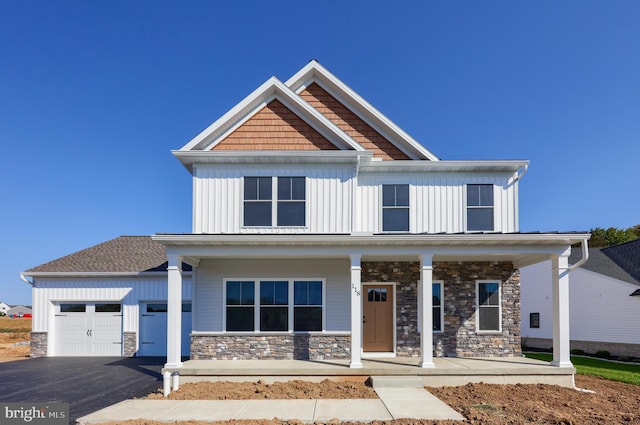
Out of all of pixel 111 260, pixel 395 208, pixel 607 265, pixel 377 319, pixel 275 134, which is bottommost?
pixel 377 319

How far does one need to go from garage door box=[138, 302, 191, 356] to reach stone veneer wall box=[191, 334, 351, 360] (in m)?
3.89

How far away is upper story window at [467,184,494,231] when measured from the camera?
13594mm

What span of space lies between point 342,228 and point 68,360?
10.9 m

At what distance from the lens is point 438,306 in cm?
1354

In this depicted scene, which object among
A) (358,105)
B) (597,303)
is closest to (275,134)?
(358,105)

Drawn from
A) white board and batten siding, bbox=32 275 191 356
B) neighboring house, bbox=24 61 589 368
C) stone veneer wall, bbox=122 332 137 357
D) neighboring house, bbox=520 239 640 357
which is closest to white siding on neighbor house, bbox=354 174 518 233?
neighboring house, bbox=24 61 589 368

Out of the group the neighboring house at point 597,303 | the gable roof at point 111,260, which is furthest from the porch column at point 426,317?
the neighboring house at point 597,303

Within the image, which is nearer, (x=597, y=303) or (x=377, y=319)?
(x=377, y=319)

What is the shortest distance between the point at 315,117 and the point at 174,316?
6703 millimetres

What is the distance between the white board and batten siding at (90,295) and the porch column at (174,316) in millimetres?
5344

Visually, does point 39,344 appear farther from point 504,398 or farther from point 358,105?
point 504,398

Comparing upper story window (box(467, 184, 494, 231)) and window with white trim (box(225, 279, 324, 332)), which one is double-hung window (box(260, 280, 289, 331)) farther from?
upper story window (box(467, 184, 494, 231))

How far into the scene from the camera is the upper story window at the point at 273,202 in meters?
12.8

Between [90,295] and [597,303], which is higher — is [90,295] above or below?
above
